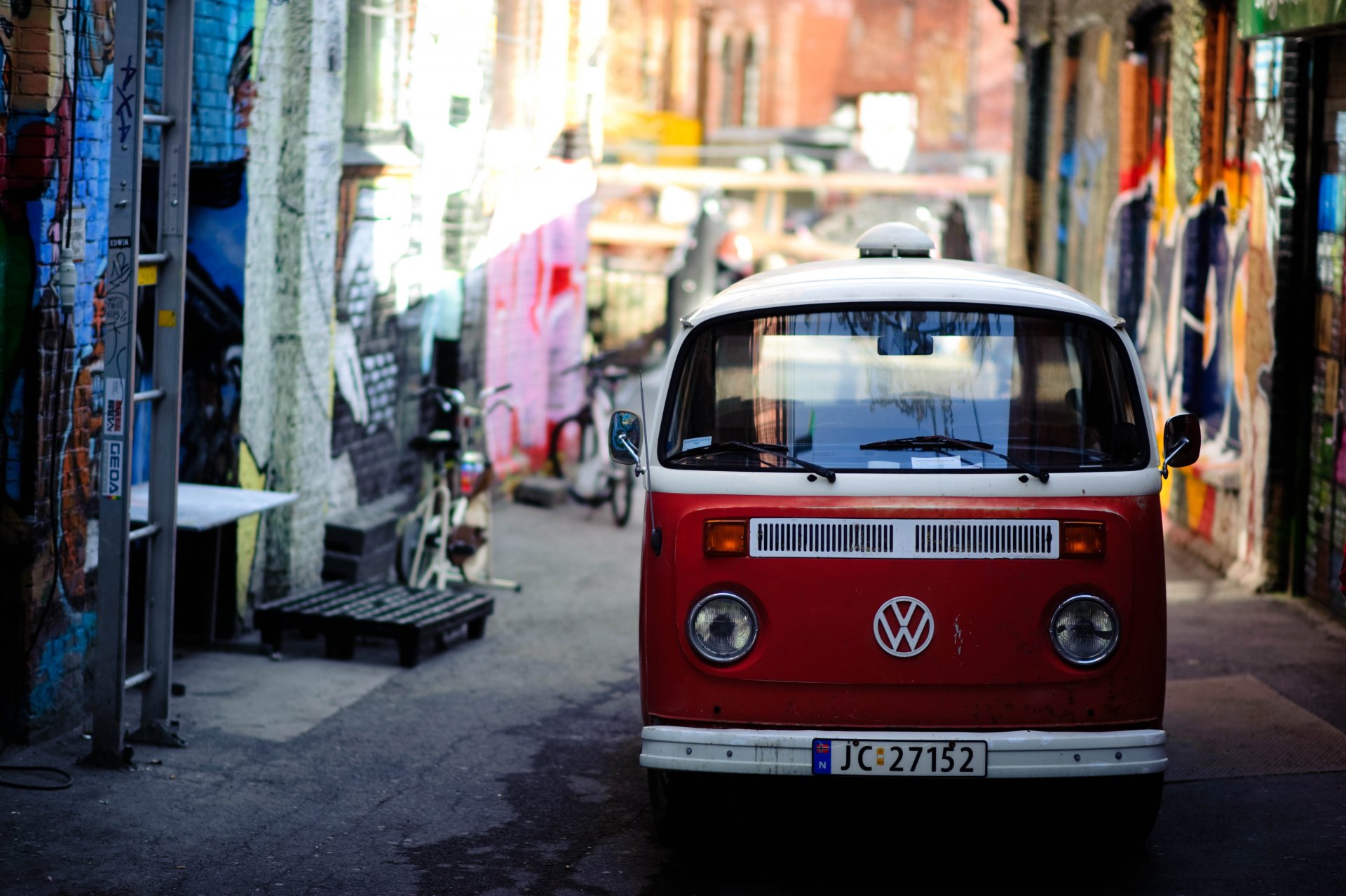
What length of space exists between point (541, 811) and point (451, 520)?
472 centimetres

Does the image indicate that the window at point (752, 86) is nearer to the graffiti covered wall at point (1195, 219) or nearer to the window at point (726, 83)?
the window at point (726, 83)

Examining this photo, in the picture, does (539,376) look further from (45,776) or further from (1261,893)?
(1261,893)

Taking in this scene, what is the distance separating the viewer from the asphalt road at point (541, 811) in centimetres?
603

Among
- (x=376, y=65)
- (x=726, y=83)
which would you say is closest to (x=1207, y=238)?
(x=376, y=65)

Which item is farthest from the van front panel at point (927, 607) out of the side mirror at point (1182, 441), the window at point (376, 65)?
the window at point (376, 65)

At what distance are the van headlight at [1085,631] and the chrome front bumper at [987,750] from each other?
0.26 metres

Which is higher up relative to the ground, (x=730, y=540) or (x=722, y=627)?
(x=730, y=540)

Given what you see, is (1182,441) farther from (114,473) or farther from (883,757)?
(114,473)

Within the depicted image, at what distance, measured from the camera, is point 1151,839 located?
6508 mm

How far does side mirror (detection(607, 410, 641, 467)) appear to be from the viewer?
6.48 metres

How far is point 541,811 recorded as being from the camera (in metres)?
6.85

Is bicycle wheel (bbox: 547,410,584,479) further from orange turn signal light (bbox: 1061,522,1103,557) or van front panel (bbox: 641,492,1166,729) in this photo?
orange turn signal light (bbox: 1061,522,1103,557)

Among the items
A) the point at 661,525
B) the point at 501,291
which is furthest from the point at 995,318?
the point at 501,291

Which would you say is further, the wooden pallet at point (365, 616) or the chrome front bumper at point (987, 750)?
the wooden pallet at point (365, 616)
